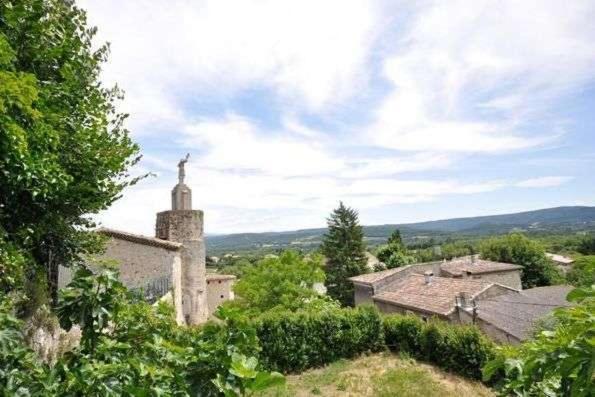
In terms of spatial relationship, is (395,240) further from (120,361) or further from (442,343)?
(120,361)

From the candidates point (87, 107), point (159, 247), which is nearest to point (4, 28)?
point (87, 107)

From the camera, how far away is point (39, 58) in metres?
7.83

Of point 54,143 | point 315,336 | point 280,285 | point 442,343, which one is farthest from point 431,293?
point 54,143

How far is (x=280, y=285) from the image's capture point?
982 inches

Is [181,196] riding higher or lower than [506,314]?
higher

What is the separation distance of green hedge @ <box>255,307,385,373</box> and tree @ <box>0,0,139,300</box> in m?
12.5

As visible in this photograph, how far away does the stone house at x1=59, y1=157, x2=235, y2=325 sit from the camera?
691 inches

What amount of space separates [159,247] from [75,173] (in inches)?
402

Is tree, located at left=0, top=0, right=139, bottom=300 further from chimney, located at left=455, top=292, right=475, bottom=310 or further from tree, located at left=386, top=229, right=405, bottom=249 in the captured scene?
tree, located at left=386, top=229, right=405, bottom=249

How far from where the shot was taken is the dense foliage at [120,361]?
2930 millimetres

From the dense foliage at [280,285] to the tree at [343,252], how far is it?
18.3m

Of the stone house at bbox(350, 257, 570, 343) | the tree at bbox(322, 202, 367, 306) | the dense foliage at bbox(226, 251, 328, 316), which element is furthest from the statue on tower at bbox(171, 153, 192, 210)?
the tree at bbox(322, 202, 367, 306)

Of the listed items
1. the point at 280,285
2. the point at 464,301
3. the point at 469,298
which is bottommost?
the point at 464,301

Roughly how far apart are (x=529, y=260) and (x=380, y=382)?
134 feet
